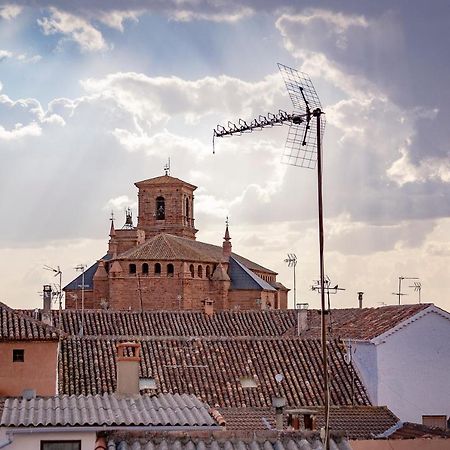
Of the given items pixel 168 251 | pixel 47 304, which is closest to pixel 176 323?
pixel 47 304

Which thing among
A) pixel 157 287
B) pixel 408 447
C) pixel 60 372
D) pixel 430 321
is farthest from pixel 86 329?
pixel 157 287

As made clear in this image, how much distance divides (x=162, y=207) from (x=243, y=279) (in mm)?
13539

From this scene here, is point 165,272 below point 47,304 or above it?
above

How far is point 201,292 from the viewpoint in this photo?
85312 mm

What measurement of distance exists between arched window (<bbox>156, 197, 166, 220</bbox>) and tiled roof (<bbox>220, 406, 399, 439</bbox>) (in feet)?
226

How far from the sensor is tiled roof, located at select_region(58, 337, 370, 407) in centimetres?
3095

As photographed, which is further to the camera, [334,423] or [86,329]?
[86,329]

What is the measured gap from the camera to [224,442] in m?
12.5

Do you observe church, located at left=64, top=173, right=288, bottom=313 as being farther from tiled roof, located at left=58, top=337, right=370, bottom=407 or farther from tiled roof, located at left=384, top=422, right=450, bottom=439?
tiled roof, located at left=384, top=422, right=450, bottom=439

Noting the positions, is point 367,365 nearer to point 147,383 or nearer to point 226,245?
point 147,383

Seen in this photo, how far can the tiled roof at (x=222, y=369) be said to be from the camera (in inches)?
1219

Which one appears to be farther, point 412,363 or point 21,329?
point 412,363

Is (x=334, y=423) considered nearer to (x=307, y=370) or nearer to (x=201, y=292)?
(x=307, y=370)

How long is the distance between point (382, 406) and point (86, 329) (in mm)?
17849
